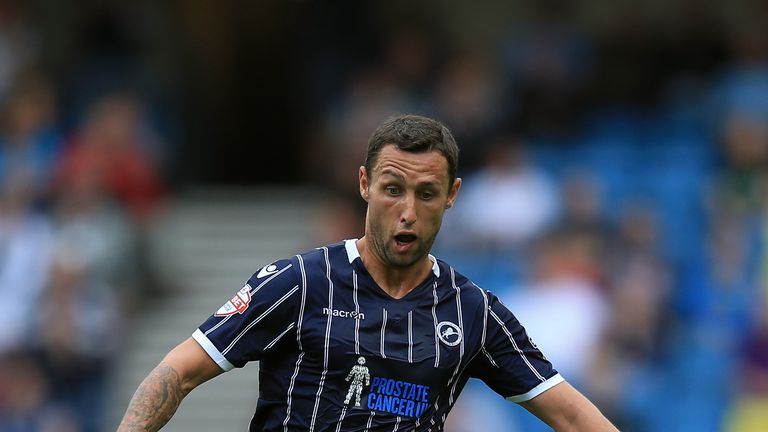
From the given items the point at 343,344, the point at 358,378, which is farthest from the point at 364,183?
the point at 358,378

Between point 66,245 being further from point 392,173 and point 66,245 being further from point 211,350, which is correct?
point 392,173

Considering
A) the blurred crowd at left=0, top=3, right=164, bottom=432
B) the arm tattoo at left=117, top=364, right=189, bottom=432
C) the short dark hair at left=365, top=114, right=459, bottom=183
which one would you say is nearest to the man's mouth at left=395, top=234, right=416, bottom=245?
the short dark hair at left=365, top=114, right=459, bottom=183

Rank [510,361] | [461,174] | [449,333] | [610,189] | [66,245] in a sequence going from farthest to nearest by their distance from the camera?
[610,189] < [461,174] < [66,245] < [510,361] < [449,333]

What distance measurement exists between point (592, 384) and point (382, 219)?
16.3 ft

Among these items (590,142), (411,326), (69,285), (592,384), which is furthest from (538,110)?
(411,326)

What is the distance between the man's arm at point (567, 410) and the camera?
4910 mm

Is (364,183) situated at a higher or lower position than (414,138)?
lower

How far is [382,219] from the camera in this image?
4.73m

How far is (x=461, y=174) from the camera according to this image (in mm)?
11477

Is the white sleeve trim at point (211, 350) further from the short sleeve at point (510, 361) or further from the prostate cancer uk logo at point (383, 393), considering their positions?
the short sleeve at point (510, 361)

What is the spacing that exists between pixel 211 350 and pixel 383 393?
0.61m

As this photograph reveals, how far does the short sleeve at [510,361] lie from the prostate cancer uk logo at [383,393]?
0.35m

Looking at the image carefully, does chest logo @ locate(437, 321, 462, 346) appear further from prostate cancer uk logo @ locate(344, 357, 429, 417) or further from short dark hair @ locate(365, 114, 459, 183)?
short dark hair @ locate(365, 114, 459, 183)

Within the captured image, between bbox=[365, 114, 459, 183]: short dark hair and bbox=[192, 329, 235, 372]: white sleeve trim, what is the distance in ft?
2.71
